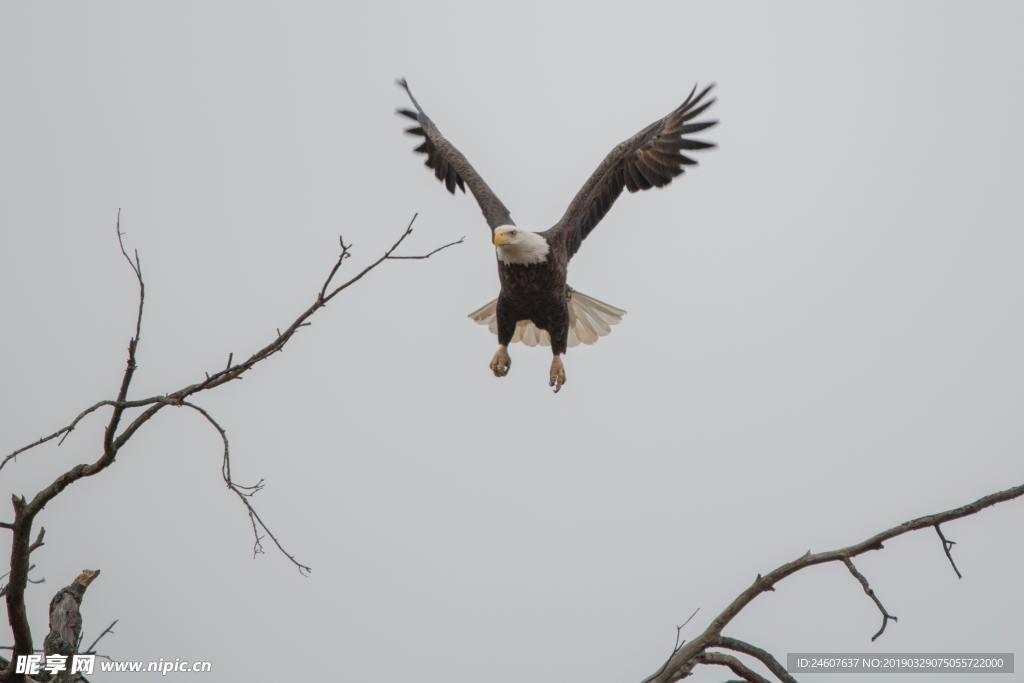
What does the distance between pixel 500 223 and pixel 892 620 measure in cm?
462

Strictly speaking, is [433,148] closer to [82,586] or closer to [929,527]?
[82,586]

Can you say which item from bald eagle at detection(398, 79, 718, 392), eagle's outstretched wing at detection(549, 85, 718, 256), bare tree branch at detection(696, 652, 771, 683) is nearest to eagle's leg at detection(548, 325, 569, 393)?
bald eagle at detection(398, 79, 718, 392)

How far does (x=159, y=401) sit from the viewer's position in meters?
3.73

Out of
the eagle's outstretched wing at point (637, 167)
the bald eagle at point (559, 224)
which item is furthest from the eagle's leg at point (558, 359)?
the eagle's outstretched wing at point (637, 167)

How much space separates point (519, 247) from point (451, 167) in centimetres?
154

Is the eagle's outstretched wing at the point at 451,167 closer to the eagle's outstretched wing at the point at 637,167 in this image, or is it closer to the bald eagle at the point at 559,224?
the bald eagle at the point at 559,224

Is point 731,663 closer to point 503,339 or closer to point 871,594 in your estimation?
point 871,594

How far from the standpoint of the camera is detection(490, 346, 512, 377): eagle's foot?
27.1ft

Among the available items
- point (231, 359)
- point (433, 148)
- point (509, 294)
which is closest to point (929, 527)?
point (231, 359)

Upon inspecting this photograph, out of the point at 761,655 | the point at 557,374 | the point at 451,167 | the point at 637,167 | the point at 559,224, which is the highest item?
the point at 451,167

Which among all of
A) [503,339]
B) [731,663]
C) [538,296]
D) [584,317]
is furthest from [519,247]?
[731,663]

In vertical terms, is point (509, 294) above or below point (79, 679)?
above

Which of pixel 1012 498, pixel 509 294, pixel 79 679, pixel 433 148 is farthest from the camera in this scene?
pixel 433 148

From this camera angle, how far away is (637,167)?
315 inches
